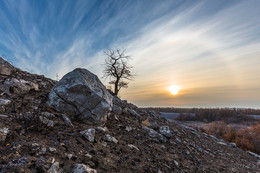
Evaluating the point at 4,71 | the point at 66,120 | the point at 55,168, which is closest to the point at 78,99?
the point at 66,120

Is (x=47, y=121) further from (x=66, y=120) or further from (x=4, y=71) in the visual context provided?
(x=4, y=71)

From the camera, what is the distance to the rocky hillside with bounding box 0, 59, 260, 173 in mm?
2061

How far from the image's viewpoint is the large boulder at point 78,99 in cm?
371

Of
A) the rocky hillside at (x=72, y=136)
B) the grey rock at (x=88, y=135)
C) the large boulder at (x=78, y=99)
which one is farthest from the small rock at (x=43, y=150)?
the large boulder at (x=78, y=99)

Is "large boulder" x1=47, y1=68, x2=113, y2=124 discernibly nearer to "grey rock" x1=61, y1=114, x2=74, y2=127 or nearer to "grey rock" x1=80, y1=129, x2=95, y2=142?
"grey rock" x1=61, y1=114, x2=74, y2=127

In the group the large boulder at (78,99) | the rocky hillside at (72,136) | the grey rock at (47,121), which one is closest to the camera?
the rocky hillside at (72,136)

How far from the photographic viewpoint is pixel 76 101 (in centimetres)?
376

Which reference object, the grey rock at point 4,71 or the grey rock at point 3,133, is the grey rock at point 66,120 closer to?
the grey rock at point 3,133

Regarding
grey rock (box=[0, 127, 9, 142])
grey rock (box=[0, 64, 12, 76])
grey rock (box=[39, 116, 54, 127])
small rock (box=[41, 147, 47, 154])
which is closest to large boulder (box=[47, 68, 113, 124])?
grey rock (box=[39, 116, 54, 127])

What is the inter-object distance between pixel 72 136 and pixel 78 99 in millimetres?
1171

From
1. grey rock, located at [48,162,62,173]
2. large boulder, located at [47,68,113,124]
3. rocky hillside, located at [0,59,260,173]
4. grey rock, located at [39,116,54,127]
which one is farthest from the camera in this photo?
large boulder, located at [47,68,113,124]

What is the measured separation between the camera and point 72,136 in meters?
2.89

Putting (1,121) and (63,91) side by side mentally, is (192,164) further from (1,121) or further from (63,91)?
(1,121)

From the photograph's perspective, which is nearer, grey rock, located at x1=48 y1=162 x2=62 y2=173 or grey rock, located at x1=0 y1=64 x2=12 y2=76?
grey rock, located at x1=48 y1=162 x2=62 y2=173
